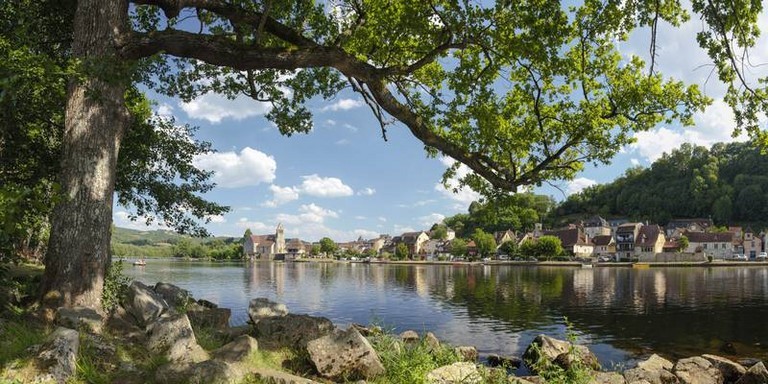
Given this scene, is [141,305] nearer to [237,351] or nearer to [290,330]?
[290,330]

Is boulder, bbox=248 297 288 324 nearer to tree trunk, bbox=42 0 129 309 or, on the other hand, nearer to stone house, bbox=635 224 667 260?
tree trunk, bbox=42 0 129 309

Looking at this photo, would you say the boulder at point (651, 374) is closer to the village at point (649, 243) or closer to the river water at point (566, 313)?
the river water at point (566, 313)

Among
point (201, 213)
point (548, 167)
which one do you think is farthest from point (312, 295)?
point (548, 167)

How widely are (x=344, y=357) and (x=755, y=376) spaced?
1486 cm

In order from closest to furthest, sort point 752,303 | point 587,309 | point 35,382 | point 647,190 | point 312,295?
1. point 35,382
2. point 587,309
3. point 752,303
4. point 312,295
5. point 647,190

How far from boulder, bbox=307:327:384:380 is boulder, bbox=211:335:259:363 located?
94 cm

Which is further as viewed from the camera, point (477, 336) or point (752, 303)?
point (752, 303)

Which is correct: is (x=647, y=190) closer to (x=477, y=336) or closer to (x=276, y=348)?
(x=477, y=336)

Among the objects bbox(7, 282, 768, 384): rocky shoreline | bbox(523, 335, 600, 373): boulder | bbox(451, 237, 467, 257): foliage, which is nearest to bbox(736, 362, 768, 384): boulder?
bbox(523, 335, 600, 373): boulder

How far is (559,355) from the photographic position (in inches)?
671

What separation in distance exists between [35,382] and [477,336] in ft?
71.5

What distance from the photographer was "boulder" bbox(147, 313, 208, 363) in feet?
24.6

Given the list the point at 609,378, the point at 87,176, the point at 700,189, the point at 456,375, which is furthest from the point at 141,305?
the point at 700,189

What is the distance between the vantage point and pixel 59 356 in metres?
6.02
